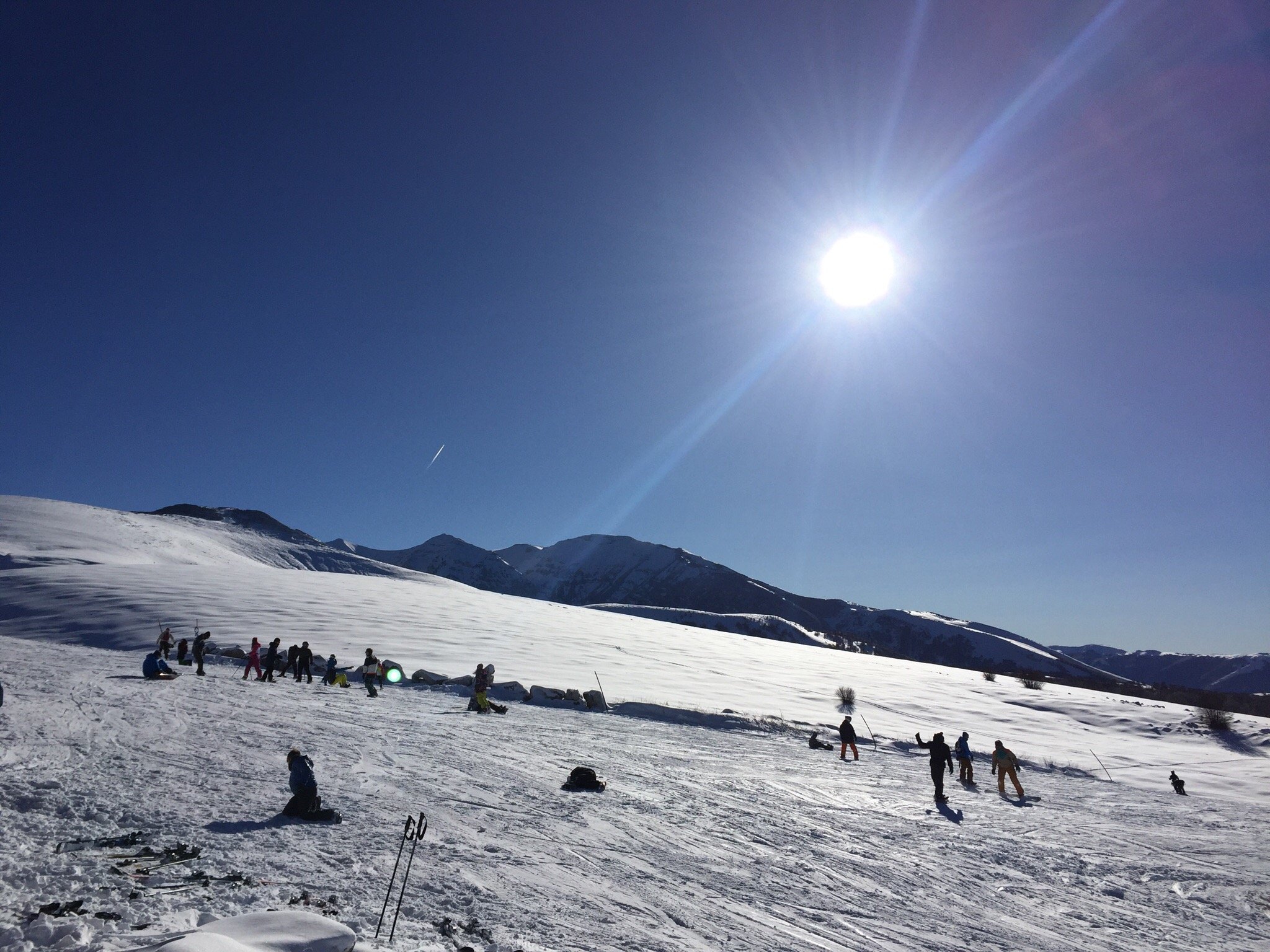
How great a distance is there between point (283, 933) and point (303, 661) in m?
19.5

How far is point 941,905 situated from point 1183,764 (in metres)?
23.5

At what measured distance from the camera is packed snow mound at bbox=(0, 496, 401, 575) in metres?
56.1

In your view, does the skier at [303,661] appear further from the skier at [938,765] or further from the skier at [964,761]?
the skier at [964,761]

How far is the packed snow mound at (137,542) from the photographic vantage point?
56094 mm

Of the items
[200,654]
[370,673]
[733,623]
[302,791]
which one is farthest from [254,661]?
[733,623]

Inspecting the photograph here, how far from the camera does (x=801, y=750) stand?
62.1 feet

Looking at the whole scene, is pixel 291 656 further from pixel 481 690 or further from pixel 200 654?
pixel 481 690

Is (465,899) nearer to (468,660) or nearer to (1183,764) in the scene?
(468,660)

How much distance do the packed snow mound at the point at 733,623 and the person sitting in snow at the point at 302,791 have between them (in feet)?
337

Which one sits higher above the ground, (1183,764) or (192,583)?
(192,583)

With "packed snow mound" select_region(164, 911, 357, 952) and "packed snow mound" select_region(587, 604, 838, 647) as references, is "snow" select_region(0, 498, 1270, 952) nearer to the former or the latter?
"packed snow mound" select_region(164, 911, 357, 952)

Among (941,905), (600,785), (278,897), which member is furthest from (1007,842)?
(278,897)

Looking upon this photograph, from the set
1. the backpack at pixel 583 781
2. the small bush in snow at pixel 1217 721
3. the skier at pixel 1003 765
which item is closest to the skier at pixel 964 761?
the skier at pixel 1003 765

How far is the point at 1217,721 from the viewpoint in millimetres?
29578
